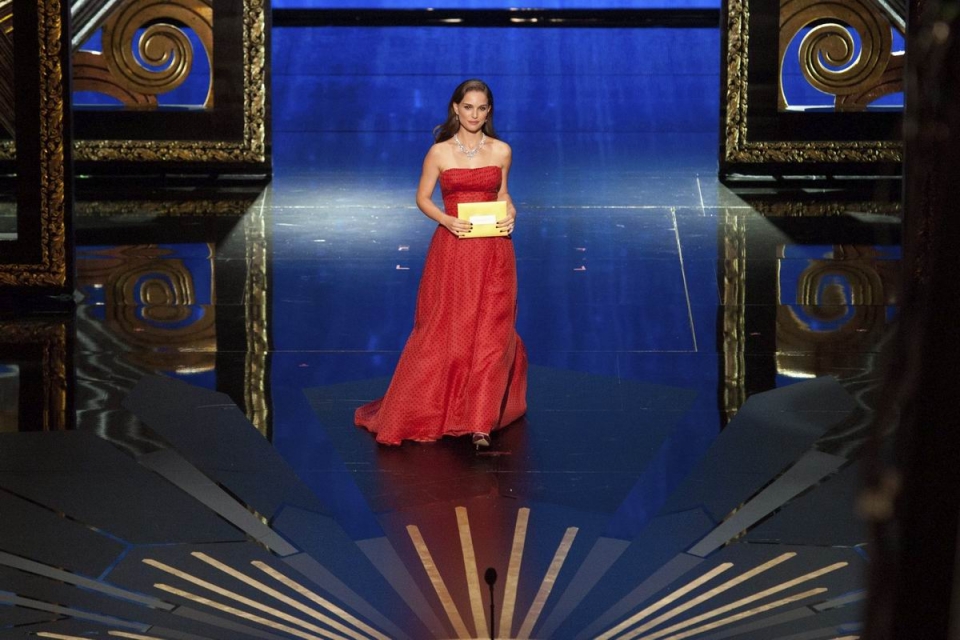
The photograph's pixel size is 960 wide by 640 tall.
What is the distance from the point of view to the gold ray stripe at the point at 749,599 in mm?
3674

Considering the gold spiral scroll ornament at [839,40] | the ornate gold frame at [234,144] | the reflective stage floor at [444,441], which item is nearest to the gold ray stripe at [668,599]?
the reflective stage floor at [444,441]

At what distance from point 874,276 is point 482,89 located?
3645 mm

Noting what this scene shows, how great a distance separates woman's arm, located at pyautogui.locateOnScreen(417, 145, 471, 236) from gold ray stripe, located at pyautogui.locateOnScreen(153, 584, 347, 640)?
71.0 inches

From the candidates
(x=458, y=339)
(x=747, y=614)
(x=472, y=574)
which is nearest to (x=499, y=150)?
Result: (x=458, y=339)

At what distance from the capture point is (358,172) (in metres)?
11.0

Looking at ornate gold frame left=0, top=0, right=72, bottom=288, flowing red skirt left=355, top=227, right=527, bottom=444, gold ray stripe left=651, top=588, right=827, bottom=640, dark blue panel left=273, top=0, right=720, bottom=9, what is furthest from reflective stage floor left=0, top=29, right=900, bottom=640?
dark blue panel left=273, top=0, right=720, bottom=9

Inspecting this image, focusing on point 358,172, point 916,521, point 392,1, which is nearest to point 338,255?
point 358,172

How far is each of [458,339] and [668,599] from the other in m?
1.79

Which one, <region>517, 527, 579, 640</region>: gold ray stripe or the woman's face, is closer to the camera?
<region>517, 527, 579, 640</region>: gold ray stripe

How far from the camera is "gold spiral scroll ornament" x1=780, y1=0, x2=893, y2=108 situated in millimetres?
10383

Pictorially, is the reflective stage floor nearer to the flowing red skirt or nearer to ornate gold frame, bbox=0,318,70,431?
ornate gold frame, bbox=0,318,70,431

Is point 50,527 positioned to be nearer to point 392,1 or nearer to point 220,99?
point 220,99

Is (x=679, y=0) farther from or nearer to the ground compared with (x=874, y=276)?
farther from the ground

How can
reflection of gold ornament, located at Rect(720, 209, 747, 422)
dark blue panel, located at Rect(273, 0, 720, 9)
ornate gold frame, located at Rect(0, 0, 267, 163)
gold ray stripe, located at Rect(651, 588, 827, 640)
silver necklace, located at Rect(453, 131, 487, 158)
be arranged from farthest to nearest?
dark blue panel, located at Rect(273, 0, 720, 9)
ornate gold frame, located at Rect(0, 0, 267, 163)
reflection of gold ornament, located at Rect(720, 209, 747, 422)
silver necklace, located at Rect(453, 131, 487, 158)
gold ray stripe, located at Rect(651, 588, 827, 640)
